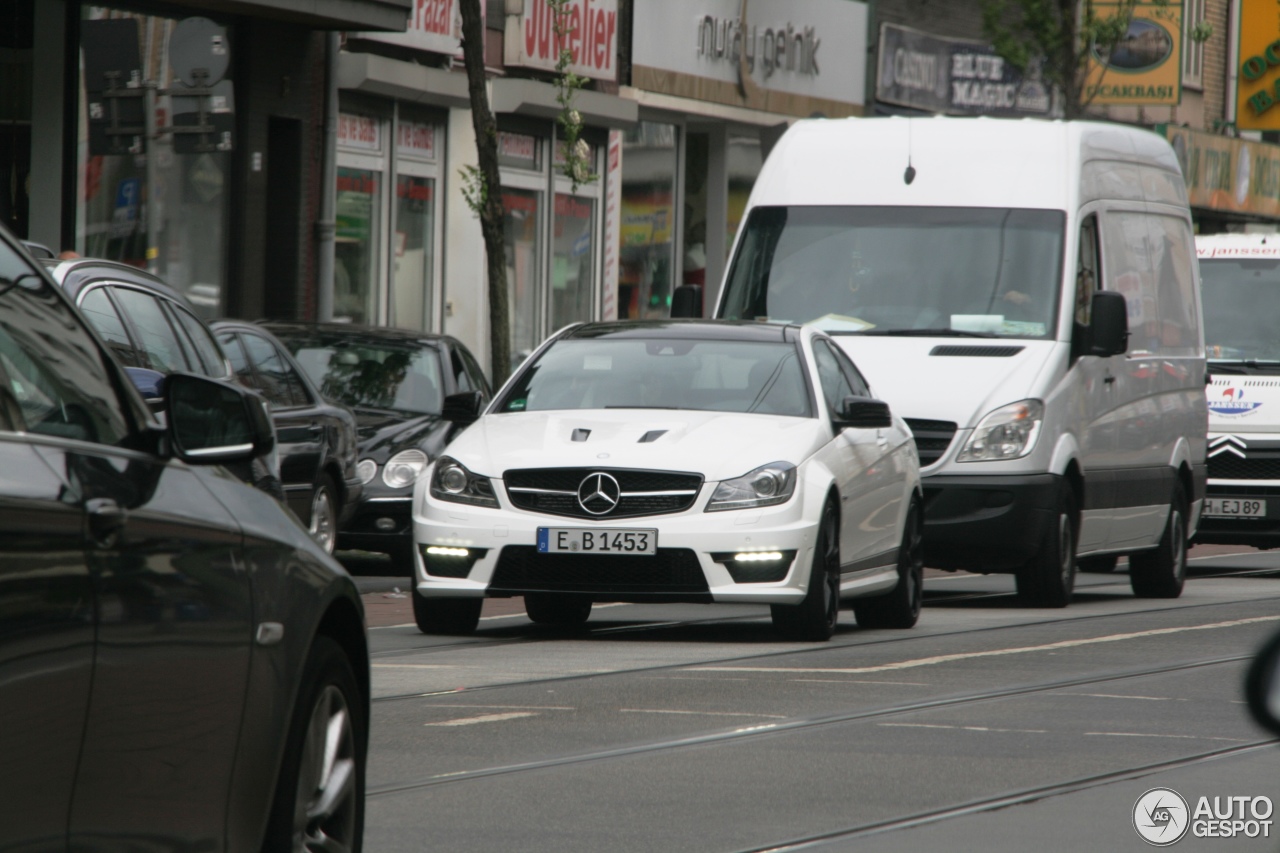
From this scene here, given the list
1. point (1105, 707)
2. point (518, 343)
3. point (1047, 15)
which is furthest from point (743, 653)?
point (1047, 15)

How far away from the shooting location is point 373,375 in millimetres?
17562

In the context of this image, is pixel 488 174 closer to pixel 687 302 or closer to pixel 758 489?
pixel 687 302

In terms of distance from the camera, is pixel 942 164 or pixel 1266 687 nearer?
pixel 1266 687

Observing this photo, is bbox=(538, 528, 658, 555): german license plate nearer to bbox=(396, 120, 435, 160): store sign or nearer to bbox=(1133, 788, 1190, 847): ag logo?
bbox=(1133, 788, 1190, 847): ag logo

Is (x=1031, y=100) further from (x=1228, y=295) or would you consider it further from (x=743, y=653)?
(x=743, y=653)

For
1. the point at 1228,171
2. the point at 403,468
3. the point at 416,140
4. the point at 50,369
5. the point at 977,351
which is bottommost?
the point at 403,468

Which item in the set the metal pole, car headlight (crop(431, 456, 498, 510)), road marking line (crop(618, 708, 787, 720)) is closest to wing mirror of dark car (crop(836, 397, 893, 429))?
car headlight (crop(431, 456, 498, 510))

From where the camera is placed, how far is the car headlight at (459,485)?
11.8 metres

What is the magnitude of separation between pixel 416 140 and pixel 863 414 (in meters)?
15.5

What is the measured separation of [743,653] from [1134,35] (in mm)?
29017

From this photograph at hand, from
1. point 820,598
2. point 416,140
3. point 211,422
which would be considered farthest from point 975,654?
point 416,140

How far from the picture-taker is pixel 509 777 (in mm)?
7539

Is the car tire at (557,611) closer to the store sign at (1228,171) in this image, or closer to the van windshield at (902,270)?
the van windshield at (902,270)

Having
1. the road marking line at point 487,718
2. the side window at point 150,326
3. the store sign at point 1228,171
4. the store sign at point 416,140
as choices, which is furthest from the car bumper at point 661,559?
the store sign at point 1228,171
